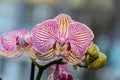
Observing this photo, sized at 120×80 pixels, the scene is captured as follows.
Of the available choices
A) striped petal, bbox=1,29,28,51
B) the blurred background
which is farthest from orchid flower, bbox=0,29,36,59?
the blurred background

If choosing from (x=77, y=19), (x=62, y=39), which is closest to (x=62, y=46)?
(x=62, y=39)

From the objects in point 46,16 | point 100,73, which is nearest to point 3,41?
point 100,73

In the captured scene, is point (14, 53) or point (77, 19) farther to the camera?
point (77, 19)

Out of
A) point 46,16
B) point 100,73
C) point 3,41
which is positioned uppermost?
point 3,41

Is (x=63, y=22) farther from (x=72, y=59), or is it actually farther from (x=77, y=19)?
(x=77, y=19)

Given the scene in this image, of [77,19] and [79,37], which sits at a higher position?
[79,37]

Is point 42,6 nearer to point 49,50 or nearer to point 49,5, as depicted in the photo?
point 49,5

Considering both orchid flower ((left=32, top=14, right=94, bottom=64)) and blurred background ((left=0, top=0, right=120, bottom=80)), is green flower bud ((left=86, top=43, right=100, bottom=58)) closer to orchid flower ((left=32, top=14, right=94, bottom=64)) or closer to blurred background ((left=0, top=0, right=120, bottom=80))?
orchid flower ((left=32, top=14, right=94, bottom=64))
